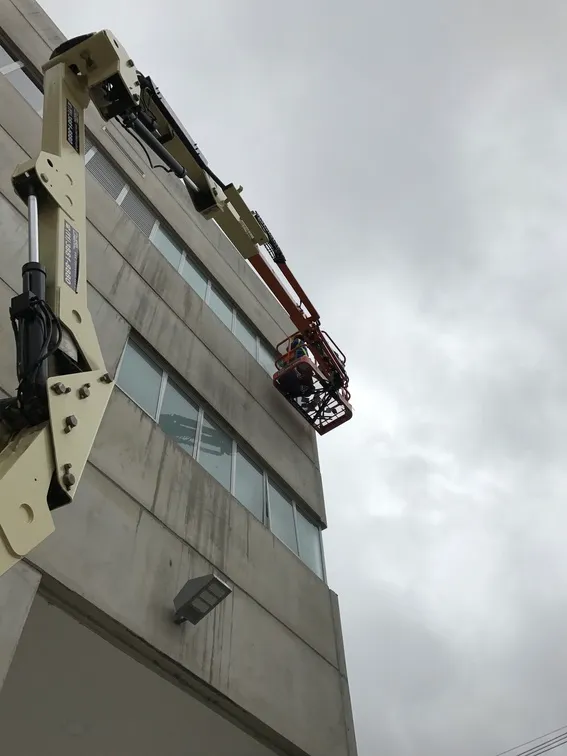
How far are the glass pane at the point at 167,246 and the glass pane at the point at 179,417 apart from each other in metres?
3.32

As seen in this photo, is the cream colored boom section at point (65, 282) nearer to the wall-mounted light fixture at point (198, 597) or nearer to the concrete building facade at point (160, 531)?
the concrete building facade at point (160, 531)

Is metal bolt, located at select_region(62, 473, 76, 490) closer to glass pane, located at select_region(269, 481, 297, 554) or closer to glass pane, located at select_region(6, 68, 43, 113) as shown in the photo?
glass pane, located at select_region(269, 481, 297, 554)

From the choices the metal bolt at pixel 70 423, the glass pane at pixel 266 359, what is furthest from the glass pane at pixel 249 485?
the metal bolt at pixel 70 423

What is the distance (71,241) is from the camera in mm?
4266

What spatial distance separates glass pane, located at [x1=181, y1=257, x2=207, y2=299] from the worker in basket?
2471mm

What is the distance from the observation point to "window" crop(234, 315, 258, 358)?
520 inches

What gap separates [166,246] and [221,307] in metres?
1.85

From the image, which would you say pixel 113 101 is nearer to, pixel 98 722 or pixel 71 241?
pixel 71 241

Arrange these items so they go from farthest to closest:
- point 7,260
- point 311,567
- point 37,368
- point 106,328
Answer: point 311,567
point 106,328
point 7,260
point 37,368

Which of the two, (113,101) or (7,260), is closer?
(113,101)

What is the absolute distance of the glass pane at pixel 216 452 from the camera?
916 cm

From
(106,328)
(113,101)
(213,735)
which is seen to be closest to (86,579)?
(213,735)

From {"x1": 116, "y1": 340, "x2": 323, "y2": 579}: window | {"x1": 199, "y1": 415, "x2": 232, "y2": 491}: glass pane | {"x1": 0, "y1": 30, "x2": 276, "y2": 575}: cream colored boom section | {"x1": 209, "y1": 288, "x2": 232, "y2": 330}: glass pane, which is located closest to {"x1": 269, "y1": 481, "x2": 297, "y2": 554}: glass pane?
{"x1": 116, "y1": 340, "x2": 323, "y2": 579}: window

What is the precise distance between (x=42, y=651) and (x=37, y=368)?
3710 millimetres
